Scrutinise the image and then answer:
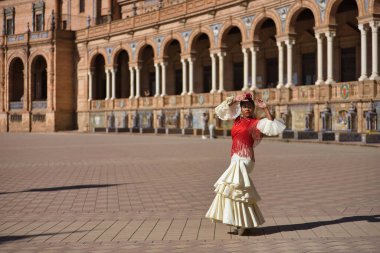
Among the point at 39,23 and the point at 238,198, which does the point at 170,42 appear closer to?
the point at 39,23

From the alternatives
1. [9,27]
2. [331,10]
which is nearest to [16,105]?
[9,27]

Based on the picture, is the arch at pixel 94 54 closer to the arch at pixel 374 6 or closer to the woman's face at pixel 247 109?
the arch at pixel 374 6

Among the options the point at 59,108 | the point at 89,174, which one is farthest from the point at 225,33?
the point at 89,174

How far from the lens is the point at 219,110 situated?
665 cm

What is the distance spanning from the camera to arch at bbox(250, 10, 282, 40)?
31156 millimetres

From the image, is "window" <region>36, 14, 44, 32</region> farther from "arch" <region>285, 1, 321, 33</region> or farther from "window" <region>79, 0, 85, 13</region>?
"arch" <region>285, 1, 321, 33</region>

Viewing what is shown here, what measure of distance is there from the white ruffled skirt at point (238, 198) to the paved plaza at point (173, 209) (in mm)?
198

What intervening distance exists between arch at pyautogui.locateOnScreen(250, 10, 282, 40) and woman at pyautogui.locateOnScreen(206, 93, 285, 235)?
25700 millimetres

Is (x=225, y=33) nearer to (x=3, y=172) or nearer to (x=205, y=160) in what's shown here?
(x=205, y=160)

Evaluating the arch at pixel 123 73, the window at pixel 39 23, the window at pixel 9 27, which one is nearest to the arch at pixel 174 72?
the arch at pixel 123 73

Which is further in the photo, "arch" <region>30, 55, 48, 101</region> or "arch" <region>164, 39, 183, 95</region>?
"arch" <region>30, 55, 48, 101</region>

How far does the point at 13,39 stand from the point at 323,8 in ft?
112

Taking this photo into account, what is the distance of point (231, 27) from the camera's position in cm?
3512

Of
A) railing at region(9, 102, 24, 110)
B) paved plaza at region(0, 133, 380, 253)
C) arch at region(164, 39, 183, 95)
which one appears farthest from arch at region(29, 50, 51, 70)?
paved plaza at region(0, 133, 380, 253)
